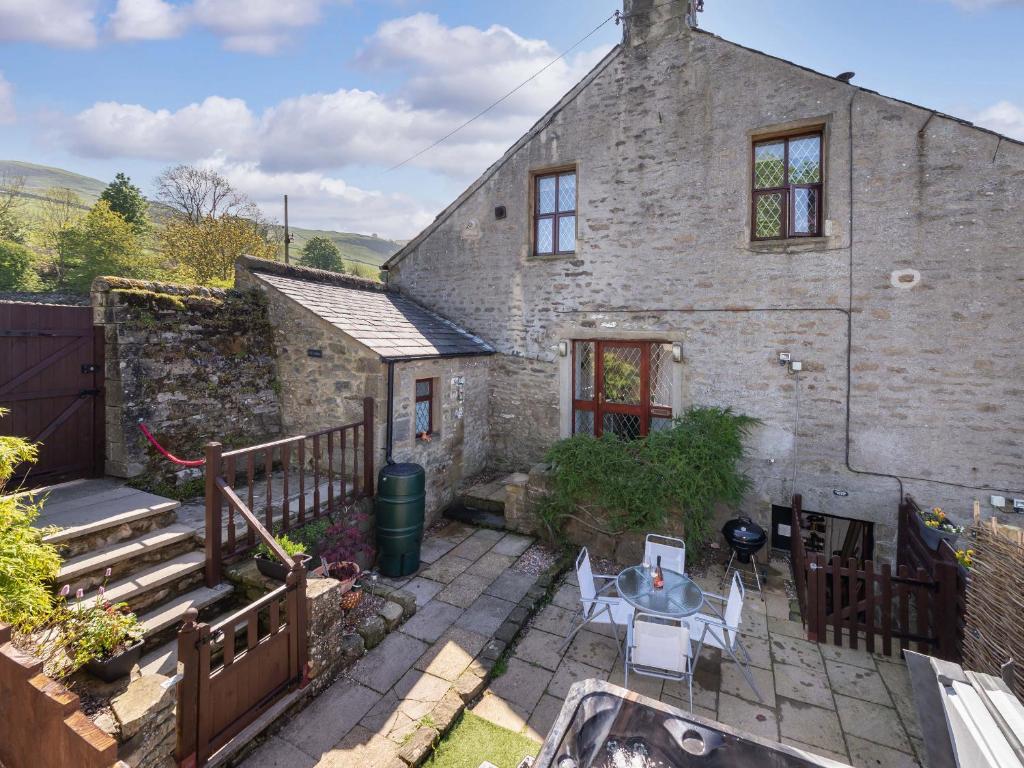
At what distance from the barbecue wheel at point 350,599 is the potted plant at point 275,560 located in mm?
739

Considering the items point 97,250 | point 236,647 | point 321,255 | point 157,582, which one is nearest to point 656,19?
point 157,582

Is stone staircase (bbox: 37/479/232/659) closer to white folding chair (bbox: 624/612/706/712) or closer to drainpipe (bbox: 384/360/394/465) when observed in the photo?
drainpipe (bbox: 384/360/394/465)

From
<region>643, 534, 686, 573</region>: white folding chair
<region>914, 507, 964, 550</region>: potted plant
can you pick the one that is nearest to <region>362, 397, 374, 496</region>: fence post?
<region>643, 534, 686, 573</region>: white folding chair

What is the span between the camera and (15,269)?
2328 cm

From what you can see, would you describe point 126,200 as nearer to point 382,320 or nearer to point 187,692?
point 382,320

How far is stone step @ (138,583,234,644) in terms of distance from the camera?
4.25m

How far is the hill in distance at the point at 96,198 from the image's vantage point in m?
87.7

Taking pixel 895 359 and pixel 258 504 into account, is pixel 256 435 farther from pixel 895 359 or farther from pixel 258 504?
pixel 895 359

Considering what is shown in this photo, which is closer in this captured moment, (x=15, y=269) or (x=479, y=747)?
(x=479, y=747)

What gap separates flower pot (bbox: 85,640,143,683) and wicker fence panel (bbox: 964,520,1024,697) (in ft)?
21.4

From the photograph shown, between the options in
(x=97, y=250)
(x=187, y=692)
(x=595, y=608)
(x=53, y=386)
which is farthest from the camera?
(x=97, y=250)

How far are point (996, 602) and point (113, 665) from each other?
702 centimetres

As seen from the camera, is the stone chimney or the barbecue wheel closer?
the barbecue wheel

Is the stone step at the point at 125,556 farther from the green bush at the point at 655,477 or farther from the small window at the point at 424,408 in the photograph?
the green bush at the point at 655,477
